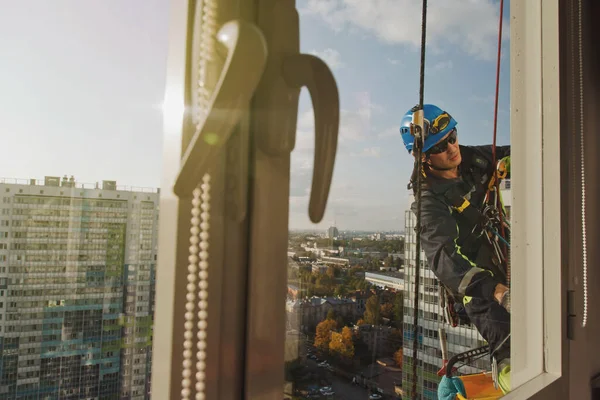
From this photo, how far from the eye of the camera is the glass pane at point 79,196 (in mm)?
323

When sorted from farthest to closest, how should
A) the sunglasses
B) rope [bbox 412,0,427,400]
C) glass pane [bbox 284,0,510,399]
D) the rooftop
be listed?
1. the sunglasses
2. rope [bbox 412,0,427,400]
3. glass pane [bbox 284,0,510,399]
4. the rooftop

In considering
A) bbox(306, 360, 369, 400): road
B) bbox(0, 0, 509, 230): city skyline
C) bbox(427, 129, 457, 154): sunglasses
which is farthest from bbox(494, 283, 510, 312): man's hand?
bbox(0, 0, 509, 230): city skyline

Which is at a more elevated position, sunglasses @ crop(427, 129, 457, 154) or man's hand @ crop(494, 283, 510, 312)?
sunglasses @ crop(427, 129, 457, 154)

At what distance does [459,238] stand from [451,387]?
21.3 inches

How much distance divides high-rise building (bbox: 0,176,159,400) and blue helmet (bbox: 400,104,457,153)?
1149 mm

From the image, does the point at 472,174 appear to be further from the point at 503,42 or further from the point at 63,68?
the point at 63,68

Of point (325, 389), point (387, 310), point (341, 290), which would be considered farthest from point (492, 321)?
point (325, 389)

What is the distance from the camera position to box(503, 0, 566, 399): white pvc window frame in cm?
106

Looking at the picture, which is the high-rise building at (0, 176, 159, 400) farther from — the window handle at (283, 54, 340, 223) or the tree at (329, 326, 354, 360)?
the tree at (329, 326, 354, 360)

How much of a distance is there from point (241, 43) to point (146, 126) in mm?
151

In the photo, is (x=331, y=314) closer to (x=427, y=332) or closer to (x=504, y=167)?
(x=427, y=332)

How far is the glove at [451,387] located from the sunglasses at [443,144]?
2.78ft

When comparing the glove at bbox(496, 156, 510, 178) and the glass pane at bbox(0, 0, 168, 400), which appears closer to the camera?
the glass pane at bbox(0, 0, 168, 400)

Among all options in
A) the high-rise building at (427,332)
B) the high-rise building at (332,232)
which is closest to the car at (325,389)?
the high-rise building at (332,232)
